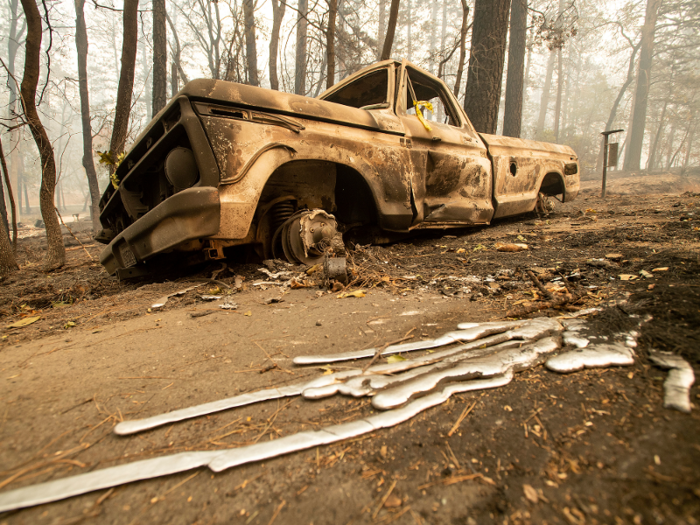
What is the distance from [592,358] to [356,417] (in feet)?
2.85

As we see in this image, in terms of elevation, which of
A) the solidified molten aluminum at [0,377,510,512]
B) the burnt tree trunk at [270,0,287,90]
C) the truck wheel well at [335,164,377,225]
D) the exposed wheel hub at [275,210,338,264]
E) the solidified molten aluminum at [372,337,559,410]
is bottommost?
the solidified molten aluminum at [0,377,510,512]

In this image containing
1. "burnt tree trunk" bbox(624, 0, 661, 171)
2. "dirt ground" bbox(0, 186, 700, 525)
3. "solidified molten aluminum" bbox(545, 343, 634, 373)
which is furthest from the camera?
"burnt tree trunk" bbox(624, 0, 661, 171)

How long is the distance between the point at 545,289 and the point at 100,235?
13.7ft

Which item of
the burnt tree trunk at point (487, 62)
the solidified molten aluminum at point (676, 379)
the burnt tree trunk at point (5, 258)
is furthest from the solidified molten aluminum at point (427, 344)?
the burnt tree trunk at point (487, 62)

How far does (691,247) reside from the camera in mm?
2555

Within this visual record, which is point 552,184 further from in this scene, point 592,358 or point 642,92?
point 642,92

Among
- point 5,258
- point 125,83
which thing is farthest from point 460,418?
point 125,83

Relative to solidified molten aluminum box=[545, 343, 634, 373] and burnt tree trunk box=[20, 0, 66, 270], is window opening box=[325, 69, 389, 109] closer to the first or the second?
solidified molten aluminum box=[545, 343, 634, 373]

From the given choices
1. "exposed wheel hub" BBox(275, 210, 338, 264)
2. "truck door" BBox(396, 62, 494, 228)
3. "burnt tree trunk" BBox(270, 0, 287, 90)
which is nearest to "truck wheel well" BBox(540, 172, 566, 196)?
"truck door" BBox(396, 62, 494, 228)

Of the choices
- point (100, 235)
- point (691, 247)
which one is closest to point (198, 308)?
point (100, 235)

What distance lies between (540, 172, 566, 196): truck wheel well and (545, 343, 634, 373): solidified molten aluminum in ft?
16.1

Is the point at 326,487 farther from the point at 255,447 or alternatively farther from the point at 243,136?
the point at 243,136

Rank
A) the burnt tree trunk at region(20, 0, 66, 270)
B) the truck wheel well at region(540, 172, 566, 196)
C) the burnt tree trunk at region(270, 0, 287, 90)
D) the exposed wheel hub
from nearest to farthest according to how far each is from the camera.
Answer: the exposed wheel hub → the burnt tree trunk at region(20, 0, 66, 270) → the truck wheel well at region(540, 172, 566, 196) → the burnt tree trunk at region(270, 0, 287, 90)

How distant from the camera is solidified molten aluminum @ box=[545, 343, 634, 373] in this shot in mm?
1174
